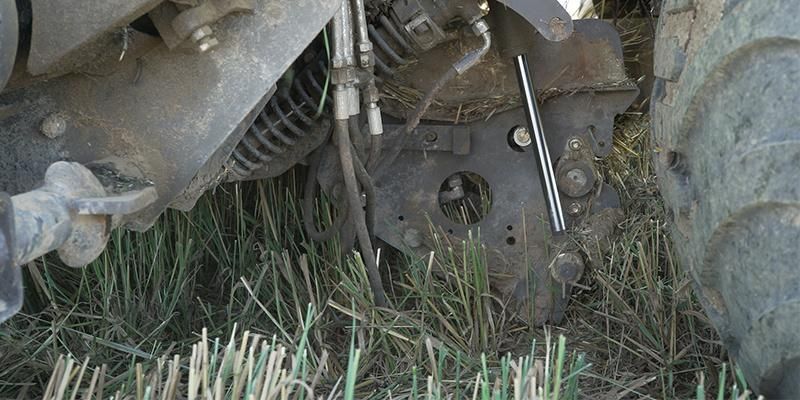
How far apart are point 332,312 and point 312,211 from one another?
256mm

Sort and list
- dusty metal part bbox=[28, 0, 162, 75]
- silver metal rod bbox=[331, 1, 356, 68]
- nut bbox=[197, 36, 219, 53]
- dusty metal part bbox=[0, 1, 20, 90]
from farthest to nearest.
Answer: silver metal rod bbox=[331, 1, 356, 68] → nut bbox=[197, 36, 219, 53] → dusty metal part bbox=[28, 0, 162, 75] → dusty metal part bbox=[0, 1, 20, 90]

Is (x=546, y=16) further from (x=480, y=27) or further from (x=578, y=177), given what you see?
(x=578, y=177)

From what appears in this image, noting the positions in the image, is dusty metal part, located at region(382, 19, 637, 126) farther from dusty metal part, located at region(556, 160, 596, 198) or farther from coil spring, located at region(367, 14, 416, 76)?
coil spring, located at region(367, 14, 416, 76)

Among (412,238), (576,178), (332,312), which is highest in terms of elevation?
(576,178)

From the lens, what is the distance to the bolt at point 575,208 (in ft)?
7.46

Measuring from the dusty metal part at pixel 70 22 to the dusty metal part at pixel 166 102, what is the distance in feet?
0.51

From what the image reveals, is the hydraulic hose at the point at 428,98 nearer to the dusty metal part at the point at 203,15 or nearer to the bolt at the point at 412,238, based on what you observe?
the bolt at the point at 412,238

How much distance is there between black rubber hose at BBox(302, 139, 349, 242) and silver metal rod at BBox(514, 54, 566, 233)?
1.43ft

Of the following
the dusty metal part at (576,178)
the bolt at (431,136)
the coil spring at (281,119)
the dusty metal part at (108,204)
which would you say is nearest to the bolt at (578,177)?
the dusty metal part at (576,178)

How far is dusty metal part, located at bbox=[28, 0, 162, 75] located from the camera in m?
1.42

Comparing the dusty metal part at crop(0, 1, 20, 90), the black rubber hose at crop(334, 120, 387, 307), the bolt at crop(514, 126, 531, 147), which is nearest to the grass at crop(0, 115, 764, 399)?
the black rubber hose at crop(334, 120, 387, 307)

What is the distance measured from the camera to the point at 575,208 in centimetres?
227

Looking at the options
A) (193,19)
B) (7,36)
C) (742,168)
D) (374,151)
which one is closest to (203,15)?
(193,19)

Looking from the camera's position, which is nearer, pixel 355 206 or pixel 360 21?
pixel 360 21
